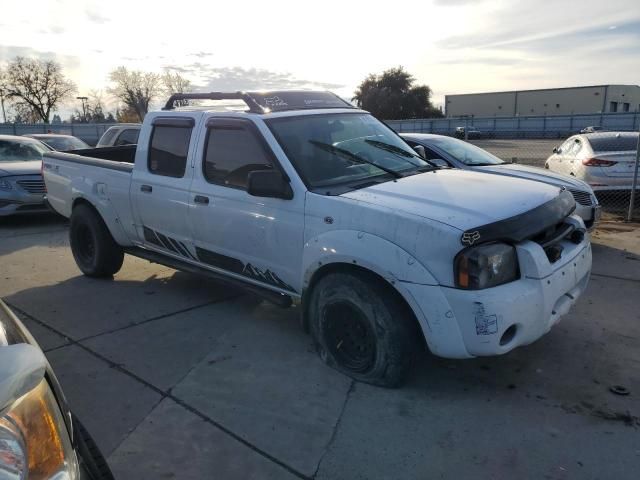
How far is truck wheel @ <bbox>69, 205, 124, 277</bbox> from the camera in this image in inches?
231

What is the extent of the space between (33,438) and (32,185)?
9.37 meters

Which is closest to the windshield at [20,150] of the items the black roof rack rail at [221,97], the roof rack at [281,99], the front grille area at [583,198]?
the black roof rack rail at [221,97]

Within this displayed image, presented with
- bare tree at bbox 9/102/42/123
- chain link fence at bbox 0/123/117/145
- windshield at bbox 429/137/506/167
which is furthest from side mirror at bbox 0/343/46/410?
bare tree at bbox 9/102/42/123

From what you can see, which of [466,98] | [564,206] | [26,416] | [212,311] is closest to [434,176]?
[564,206]

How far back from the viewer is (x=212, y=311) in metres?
5.07

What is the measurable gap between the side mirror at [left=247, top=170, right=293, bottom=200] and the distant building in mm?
80672

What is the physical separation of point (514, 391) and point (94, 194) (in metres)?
4.62

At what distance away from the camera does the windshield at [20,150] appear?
10.5 metres

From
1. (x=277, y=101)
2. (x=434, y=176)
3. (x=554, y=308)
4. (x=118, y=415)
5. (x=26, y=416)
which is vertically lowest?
(x=118, y=415)

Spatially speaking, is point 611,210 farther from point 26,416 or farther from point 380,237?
point 26,416

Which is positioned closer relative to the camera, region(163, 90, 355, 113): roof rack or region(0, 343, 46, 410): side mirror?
region(0, 343, 46, 410): side mirror

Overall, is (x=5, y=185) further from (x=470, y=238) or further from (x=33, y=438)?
(x=33, y=438)

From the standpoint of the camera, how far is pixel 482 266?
3.03m

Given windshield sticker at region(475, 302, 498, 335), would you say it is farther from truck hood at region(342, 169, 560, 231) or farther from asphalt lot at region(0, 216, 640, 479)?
asphalt lot at region(0, 216, 640, 479)
